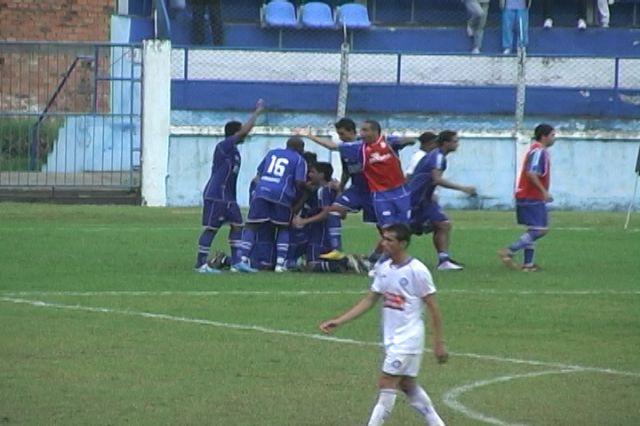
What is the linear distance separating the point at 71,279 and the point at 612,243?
30.1ft

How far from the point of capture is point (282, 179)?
20.9 metres

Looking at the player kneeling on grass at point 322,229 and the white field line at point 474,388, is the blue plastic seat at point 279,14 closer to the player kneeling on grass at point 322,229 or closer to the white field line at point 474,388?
the player kneeling on grass at point 322,229

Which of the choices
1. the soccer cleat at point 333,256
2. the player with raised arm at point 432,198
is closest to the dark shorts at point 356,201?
the soccer cleat at point 333,256

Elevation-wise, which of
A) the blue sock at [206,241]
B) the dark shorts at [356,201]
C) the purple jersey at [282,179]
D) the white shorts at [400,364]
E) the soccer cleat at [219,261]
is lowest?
the soccer cleat at [219,261]

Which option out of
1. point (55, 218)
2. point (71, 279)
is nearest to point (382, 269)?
point (71, 279)

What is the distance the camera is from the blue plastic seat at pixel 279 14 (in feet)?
130

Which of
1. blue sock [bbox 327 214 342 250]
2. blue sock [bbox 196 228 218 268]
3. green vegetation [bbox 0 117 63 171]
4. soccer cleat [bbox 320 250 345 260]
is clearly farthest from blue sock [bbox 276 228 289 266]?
green vegetation [bbox 0 117 63 171]

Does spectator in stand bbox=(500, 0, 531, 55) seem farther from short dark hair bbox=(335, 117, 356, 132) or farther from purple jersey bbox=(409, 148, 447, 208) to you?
short dark hair bbox=(335, 117, 356, 132)

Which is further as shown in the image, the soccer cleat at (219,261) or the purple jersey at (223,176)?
the soccer cleat at (219,261)

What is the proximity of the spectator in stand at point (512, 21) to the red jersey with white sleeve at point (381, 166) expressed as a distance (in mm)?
18626

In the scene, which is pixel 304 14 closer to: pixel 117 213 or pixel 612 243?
pixel 117 213

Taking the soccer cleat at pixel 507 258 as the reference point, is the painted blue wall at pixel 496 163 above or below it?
above

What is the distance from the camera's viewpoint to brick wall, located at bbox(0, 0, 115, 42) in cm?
4041

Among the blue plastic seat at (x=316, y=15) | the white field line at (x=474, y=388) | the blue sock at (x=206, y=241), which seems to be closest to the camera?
the white field line at (x=474, y=388)
